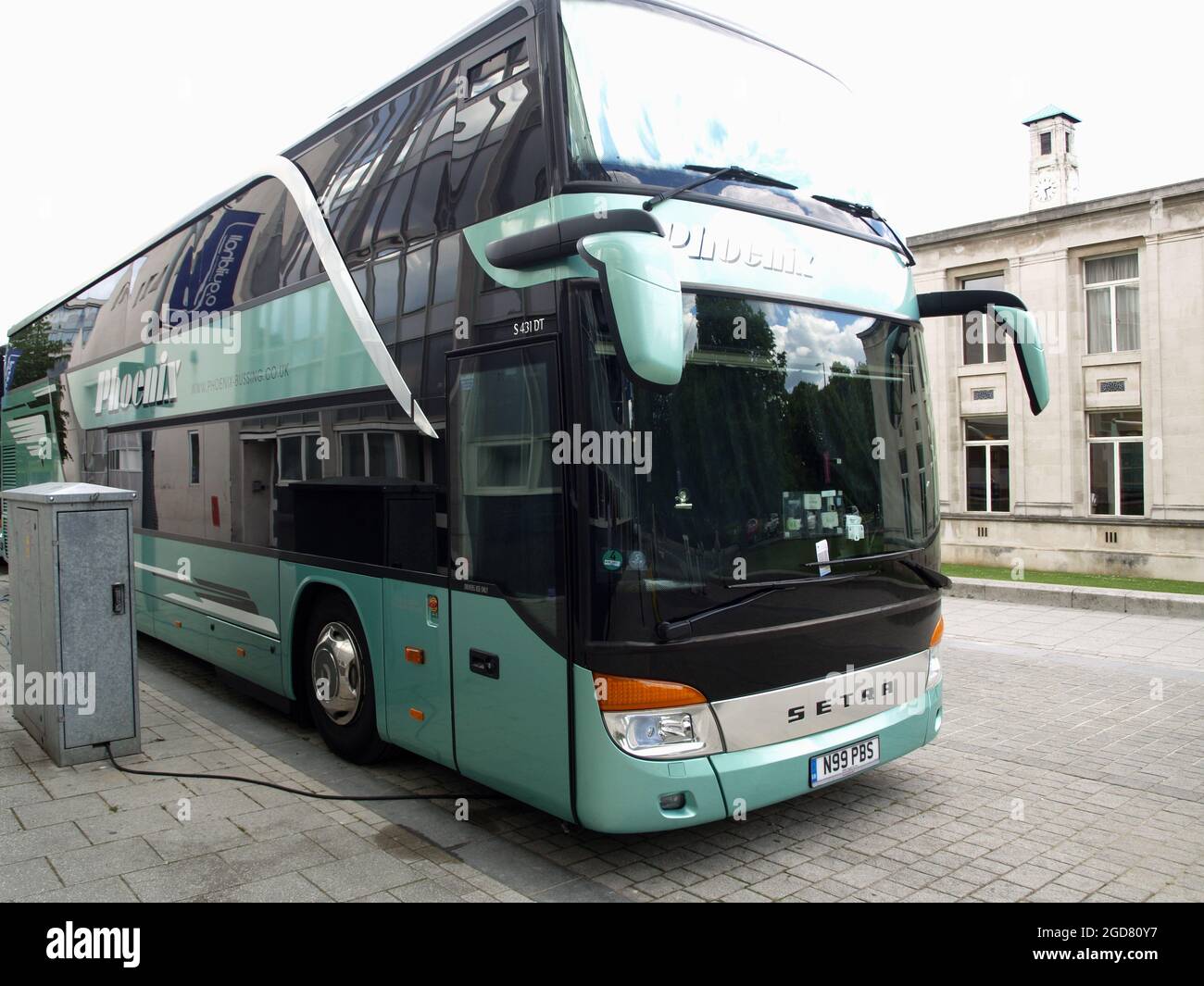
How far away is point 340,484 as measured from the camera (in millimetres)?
6211

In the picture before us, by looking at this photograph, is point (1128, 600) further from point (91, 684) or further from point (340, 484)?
point (91, 684)

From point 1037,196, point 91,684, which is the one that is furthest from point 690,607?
point 1037,196

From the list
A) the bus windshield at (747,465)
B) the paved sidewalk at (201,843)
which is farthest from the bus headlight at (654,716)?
the paved sidewalk at (201,843)

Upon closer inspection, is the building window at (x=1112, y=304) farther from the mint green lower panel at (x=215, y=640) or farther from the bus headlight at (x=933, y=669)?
the mint green lower panel at (x=215, y=640)

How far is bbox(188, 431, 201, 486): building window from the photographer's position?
820cm

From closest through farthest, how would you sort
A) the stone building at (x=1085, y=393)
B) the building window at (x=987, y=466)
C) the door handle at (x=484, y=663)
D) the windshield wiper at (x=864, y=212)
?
the door handle at (x=484, y=663) → the windshield wiper at (x=864, y=212) → the stone building at (x=1085, y=393) → the building window at (x=987, y=466)

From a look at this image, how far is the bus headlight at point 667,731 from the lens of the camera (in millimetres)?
4285

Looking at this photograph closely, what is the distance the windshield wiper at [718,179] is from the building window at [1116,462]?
20.2m

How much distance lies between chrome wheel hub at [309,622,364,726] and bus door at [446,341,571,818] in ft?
4.41

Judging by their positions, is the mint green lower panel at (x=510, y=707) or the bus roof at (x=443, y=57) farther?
the bus roof at (x=443, y=57)

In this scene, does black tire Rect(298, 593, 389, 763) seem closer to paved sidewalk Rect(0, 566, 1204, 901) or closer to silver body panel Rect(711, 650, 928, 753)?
paved sidewalk Rect(0, 566, 1204, 901)

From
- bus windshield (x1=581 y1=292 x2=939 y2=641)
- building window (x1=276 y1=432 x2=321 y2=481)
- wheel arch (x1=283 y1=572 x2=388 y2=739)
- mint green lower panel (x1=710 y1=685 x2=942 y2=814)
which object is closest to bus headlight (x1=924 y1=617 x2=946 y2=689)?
mint green lower panel (x1=710 y1=685 x2=942 y2=814)

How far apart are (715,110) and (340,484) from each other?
320 centimetres

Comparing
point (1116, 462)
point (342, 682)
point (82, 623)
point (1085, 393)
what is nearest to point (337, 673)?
point (342, 682)
